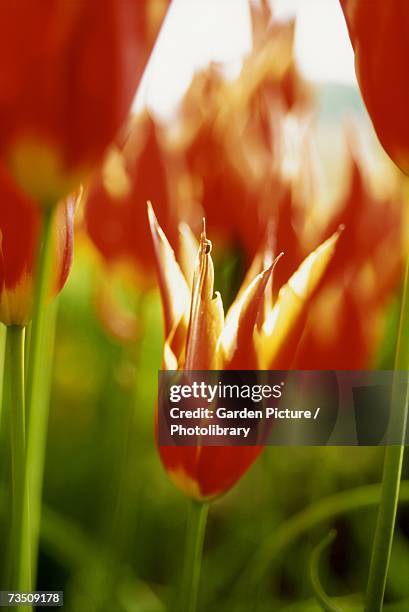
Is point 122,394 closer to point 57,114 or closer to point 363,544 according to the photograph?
point 363,544

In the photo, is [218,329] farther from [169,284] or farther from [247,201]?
[247,201]

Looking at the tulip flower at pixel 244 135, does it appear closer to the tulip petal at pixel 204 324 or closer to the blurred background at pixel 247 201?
the blurred background at pixel 247 201

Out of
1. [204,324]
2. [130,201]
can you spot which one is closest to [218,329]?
[204,324]

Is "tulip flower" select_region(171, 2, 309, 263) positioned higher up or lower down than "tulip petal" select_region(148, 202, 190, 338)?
higher up

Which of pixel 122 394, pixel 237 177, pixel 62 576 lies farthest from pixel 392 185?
pixel 62 576

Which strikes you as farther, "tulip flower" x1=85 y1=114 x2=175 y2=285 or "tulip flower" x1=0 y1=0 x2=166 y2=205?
"tulip flower" x1=85 y1=114 x2=175 y2=285

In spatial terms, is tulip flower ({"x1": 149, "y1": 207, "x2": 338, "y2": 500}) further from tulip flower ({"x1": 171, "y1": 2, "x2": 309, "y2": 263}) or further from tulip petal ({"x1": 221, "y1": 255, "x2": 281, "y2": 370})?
tulip flower ({"x1": 171, "y1": 2, "x2": 309, "y2": 263})

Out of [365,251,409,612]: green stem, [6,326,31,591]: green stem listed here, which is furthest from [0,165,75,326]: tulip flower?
[365,251,409,612]: green stem
